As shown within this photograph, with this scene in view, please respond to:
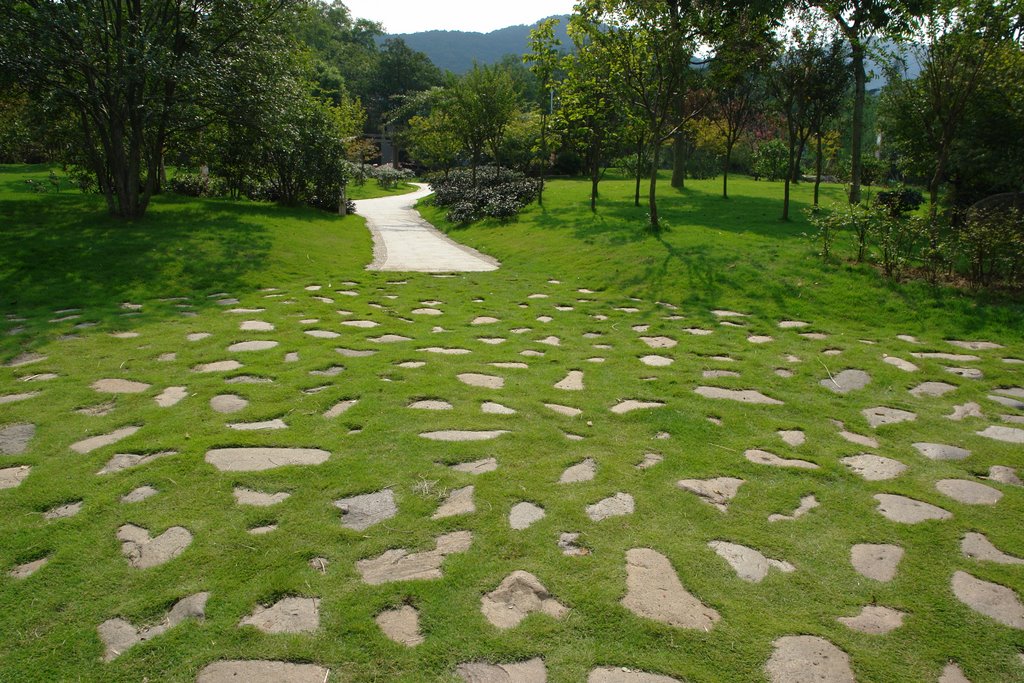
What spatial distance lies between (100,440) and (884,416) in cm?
593

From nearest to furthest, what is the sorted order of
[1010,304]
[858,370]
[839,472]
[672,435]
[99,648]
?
1. [99,648]
2. [839,472]
3. [672,435]
4. [858,370]
5. [1010,304]

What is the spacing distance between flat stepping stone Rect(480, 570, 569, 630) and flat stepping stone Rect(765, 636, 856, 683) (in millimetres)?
855

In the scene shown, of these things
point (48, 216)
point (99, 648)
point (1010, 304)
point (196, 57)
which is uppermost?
point (196, 57)

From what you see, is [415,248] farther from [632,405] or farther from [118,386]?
[632,405]

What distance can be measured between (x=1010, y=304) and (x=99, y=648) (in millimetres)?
10557

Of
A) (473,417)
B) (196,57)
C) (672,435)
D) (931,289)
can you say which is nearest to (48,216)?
(196,57)

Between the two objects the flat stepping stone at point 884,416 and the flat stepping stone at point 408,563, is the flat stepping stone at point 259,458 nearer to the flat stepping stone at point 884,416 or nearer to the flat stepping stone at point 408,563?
the flat stepping stone at point 408,563

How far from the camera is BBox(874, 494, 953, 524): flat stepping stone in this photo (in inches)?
134

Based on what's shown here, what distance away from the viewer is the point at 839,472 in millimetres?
3932

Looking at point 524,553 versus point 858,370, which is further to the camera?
point 858,370

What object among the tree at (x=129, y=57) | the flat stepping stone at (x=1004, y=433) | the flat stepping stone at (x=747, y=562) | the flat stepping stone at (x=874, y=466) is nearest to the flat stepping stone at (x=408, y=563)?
the flat stepping stone at (x=747, y=562)

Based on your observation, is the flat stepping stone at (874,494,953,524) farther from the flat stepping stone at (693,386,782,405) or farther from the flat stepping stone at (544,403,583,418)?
the flat stepping stone at (544,403,583,418)

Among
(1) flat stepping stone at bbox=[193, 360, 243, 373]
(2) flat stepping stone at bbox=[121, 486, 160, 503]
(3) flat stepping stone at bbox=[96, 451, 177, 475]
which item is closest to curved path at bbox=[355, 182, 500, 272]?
(1) flat stepping stone at bbox=[193, 360, 243, 373]

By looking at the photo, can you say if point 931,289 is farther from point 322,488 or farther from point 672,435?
point 322,488
